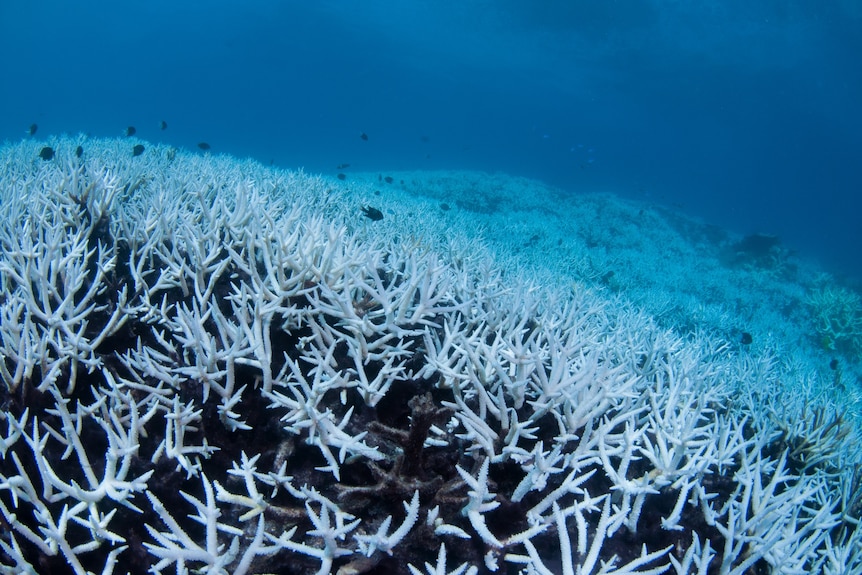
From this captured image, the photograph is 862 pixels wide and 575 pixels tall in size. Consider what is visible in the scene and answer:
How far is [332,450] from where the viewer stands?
2.26m

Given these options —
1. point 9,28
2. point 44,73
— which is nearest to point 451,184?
point 9,28

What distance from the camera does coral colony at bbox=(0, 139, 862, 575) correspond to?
6.07 ft

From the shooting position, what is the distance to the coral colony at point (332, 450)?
1.85 metres

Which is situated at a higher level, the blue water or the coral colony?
the blue water

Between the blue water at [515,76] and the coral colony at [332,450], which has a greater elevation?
the blue water at [515,76]

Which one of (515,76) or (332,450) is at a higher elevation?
(515,76)

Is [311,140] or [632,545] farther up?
[311,140]

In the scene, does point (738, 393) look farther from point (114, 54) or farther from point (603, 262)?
point (114, 54)

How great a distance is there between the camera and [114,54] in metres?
146

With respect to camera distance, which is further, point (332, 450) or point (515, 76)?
point (515, 76)

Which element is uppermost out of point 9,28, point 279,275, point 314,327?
point 9,28

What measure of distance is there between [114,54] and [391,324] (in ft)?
645

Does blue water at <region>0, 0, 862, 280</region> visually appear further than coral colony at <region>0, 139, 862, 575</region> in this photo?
Yes

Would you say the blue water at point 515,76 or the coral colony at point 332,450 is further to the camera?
the blue water at point 515,76
